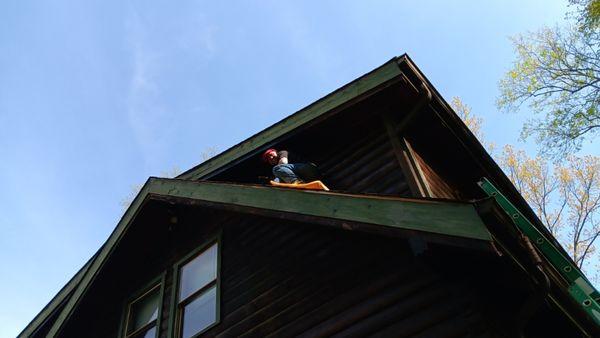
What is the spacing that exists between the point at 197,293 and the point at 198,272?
428 mm

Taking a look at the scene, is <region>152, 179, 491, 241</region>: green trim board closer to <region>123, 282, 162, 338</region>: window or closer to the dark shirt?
the dark shirt

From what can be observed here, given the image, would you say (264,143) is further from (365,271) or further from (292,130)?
(365,271)

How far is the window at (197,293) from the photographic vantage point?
7535 mm

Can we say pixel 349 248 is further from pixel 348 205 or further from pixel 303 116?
pixel 303 116

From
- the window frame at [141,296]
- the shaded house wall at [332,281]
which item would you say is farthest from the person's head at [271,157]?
the window frame at [141,296]

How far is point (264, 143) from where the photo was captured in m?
8.06

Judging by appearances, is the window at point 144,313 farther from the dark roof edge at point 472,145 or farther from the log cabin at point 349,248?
the dark roof edge at point 472,145

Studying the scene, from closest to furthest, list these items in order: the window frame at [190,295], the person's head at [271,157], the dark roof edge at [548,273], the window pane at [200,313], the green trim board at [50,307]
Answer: the dark roof edge at [548,273] < the window frame at [190,295] < the window pane at [200,313] < the person's head at [271,157] < the green trim board at [50,307]

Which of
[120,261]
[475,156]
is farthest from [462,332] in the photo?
[120,261]

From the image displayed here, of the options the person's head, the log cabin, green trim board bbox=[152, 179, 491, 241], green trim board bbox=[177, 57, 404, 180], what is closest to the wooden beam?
the log cabin

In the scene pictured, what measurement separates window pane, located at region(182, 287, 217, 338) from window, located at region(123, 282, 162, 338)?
0.76m

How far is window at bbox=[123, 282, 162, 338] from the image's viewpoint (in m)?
8.56

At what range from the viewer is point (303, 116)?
7672 mm

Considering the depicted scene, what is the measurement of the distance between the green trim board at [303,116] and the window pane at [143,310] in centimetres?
215
